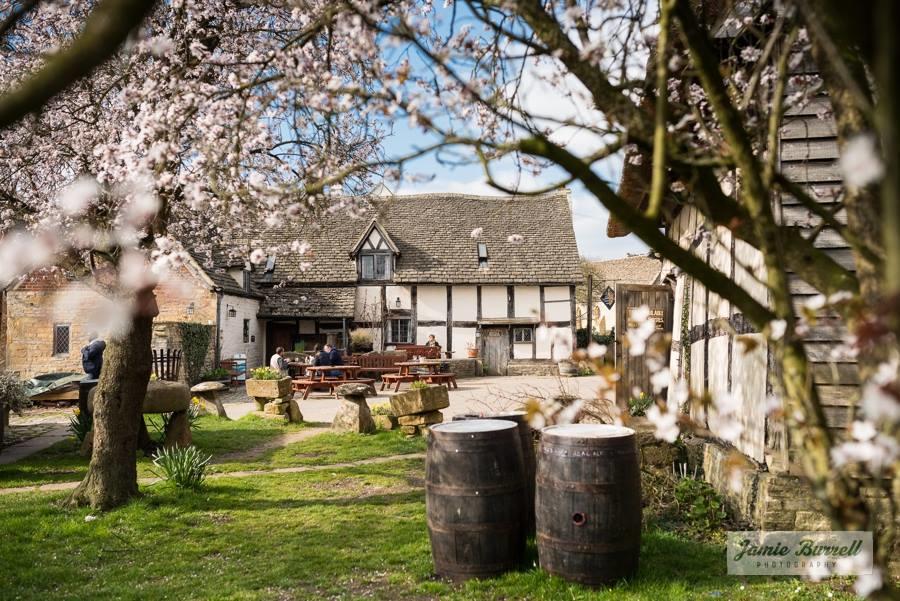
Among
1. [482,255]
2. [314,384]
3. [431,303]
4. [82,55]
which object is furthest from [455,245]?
[82,55]

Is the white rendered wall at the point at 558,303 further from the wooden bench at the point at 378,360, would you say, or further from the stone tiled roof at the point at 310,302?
the stone tiled roof at the point at 310,302

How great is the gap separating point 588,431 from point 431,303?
2054 cm

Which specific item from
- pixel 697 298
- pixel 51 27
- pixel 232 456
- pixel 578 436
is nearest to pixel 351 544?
pixel 578 436

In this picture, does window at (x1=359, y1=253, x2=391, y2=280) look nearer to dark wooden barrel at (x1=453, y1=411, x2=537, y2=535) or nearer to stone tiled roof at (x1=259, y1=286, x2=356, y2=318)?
stone tiled roof at (x1=259, y1=286, x2=356, y2=318)

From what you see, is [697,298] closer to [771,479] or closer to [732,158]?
[771,479]

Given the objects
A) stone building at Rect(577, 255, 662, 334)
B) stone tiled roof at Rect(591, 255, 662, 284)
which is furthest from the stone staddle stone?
stone tiled roof at Rect(591, 255, 662, 284)

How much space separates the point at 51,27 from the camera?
319 inches

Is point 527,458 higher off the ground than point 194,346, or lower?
lower

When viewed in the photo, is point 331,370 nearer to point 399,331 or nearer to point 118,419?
point 399,331

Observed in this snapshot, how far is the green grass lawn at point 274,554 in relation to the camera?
4613mm

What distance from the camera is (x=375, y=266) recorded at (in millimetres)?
25453

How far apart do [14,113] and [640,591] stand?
4.31 meters

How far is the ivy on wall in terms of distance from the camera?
19.7 metres

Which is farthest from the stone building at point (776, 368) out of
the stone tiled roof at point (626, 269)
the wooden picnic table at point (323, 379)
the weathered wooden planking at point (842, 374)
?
the stone tiled roof at point (626, 269)
